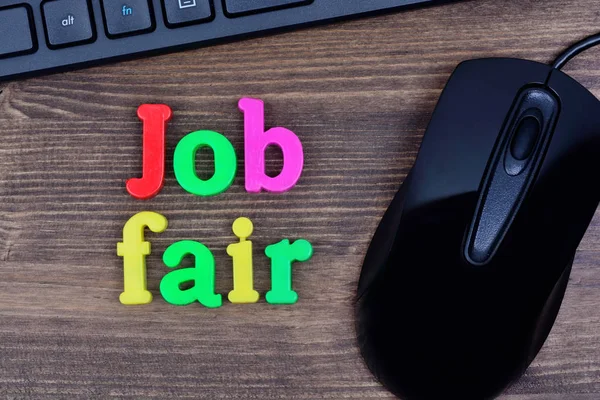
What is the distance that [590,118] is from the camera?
391 millimetres

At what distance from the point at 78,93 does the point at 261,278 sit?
20 centimetres

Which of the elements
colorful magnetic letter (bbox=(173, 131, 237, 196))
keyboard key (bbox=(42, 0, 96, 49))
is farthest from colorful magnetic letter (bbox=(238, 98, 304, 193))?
keyboard key (bbox=(42, 0, 96, 49))

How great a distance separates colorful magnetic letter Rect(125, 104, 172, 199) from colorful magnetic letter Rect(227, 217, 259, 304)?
67 mm

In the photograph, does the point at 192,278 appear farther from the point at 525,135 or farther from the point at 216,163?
the point at 525,135

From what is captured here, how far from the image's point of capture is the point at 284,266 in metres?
0.43

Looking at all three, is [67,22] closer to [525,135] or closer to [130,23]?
[130,23]

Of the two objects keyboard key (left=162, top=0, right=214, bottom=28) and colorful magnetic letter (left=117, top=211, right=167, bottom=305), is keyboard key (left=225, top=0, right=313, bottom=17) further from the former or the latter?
colorful magnetic letter (left=117, top=211, right=167, bottom=305)

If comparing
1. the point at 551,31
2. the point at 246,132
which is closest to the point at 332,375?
the point at 246,132

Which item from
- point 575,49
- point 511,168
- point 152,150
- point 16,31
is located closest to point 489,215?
point 511,168

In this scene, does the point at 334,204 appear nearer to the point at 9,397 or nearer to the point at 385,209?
the point at 385,209

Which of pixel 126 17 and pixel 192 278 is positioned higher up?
pixel 126 17

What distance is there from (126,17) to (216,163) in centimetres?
12

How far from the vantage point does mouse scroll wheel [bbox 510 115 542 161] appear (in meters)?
0.39

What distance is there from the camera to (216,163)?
434 millimetres
